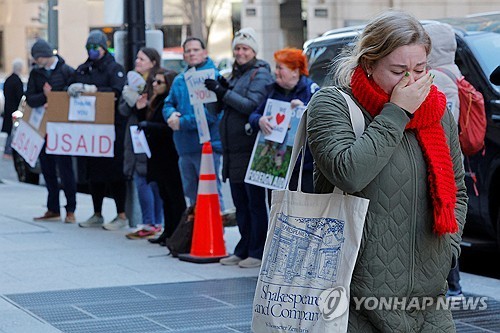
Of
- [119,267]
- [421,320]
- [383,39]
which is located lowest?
[119,267]

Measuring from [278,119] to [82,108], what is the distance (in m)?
3.73

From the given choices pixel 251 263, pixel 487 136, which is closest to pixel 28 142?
pixel 251 263

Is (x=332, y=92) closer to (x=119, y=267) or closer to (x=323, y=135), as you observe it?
(x=323, y=135)

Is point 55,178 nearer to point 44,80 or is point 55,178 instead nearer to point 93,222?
point 93,222

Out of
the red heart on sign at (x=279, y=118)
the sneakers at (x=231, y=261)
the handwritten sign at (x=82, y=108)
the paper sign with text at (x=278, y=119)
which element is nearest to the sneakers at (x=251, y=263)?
the sneakers at (x=231, y=261)

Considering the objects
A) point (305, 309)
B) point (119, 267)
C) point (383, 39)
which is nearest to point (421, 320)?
point (305, 309)

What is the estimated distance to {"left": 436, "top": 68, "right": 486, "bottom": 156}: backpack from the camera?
7098 mm

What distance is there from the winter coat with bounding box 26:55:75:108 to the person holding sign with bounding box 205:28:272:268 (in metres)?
3.40

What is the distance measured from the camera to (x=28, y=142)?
1241cm

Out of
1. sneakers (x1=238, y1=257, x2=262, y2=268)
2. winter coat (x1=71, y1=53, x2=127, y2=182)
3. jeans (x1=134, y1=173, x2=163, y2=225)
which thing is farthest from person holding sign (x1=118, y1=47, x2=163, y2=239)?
sneakers (x1=238, y1=257, x2=262, y2=268)

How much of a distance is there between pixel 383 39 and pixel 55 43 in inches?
562

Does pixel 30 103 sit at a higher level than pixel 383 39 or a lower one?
lower

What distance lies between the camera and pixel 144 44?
456 inches

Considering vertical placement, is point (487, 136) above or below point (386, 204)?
below
